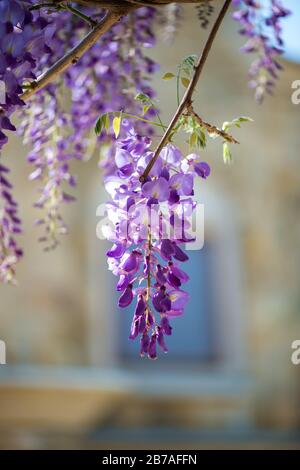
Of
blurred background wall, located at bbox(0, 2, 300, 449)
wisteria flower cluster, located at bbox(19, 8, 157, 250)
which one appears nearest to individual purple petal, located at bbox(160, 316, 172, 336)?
wisteria flower cluster, located at bbox(19, 8, 157, 250)

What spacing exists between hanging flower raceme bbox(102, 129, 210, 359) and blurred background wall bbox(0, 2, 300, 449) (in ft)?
9.00

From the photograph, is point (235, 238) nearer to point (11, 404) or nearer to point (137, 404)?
point (137, 404)

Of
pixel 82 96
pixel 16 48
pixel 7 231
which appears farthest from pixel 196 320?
pixel 16 48

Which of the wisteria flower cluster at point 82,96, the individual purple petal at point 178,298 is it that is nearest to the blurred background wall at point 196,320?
the wisteria flower cluster at point 82,96

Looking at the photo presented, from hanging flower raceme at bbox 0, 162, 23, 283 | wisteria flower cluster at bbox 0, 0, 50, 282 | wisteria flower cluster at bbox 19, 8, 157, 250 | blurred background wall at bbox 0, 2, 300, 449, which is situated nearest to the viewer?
wisteria flower cluster at bbox 0, 0, 50, 282

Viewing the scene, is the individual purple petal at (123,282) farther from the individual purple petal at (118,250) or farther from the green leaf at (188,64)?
the green leaf at (188,64)

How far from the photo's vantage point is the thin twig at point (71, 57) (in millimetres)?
785

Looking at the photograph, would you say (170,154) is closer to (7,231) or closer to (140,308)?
(140,308)

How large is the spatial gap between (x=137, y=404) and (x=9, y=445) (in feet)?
2.00

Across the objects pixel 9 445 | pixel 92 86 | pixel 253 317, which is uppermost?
pixel 92 86

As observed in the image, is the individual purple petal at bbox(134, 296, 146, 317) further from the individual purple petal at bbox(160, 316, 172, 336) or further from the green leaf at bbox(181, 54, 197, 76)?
the green leaf at bbox(181, 54, 197, 76)

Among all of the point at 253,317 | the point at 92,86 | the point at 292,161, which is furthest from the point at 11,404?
the point at 92,86

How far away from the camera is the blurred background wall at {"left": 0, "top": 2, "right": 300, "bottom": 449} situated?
136 inches

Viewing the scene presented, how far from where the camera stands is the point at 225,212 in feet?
Result: 12.1
